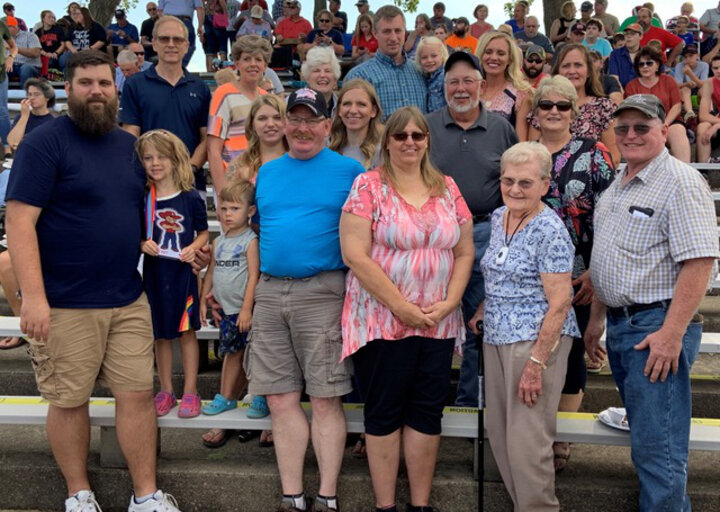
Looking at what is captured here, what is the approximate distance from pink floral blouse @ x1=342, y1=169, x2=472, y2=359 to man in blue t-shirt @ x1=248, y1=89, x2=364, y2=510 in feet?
0.53

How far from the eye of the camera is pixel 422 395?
319cm

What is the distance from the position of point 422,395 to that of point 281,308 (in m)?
0.74

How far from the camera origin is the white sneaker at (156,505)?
3.38 m

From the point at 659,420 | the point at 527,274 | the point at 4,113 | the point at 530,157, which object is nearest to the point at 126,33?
the point at 4,113

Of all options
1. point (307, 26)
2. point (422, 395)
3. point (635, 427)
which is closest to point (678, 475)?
point (635, 427)

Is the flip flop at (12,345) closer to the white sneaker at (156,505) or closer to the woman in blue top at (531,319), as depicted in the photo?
the white sneaker at (156,505)

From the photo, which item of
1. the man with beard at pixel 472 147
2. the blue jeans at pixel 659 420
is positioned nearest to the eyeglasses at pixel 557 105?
the man with beard at pixel 472 147

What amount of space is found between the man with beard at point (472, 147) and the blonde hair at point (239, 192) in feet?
3.04

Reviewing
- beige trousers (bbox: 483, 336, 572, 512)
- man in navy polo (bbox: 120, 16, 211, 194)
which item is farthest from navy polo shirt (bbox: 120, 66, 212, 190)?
beige trousers (bbox: 483, 336, 572, 512)

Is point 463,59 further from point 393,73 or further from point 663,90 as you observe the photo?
point 663,90

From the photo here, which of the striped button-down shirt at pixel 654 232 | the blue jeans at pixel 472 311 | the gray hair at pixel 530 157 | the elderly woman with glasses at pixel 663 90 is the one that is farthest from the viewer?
the elderly woman with glasses at pixel 663 90

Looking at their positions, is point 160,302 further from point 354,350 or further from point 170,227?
point 354,350

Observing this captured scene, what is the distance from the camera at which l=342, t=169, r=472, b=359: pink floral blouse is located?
310 centimetres

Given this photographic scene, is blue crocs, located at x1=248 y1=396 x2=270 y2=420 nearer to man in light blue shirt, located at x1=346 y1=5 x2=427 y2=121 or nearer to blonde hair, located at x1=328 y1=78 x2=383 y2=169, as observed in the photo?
blonde hair, located at x1=328 y1=78 x2=383 y2=169
